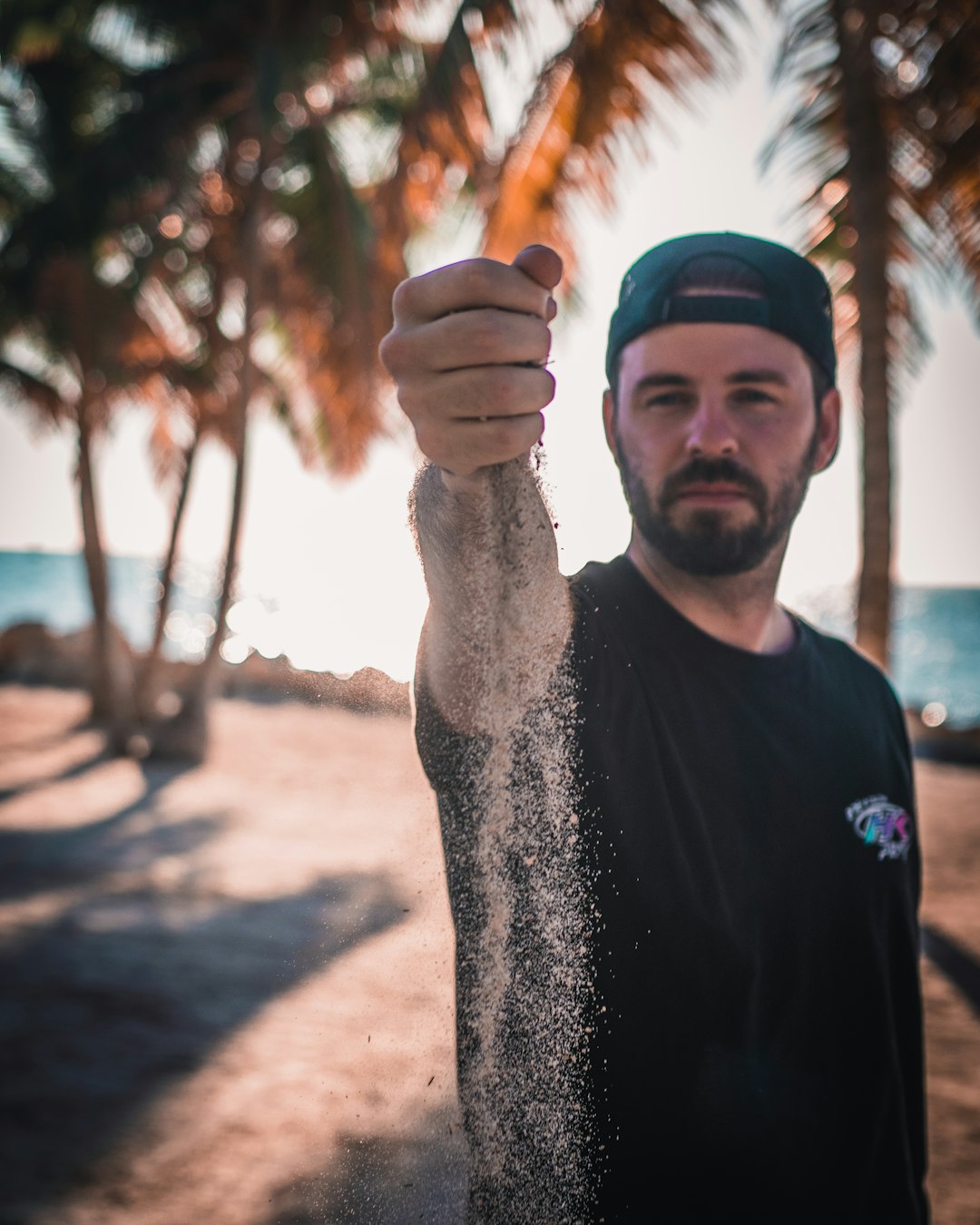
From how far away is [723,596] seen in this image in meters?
1.27

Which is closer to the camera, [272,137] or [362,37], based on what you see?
[362,37]

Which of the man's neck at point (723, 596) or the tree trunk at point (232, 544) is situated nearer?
the man's neck at point (723, 596)

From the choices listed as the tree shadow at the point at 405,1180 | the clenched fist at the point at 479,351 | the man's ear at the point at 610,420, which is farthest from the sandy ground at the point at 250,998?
the man's ear at the point at 610,420

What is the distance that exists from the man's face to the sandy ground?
491 mm

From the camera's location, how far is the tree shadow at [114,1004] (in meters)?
2.54

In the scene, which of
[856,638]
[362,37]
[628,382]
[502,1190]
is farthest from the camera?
[362,37]

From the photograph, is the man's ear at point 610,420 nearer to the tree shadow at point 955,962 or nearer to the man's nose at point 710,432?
the man's nose at point 710,432

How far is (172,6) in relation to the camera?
23.9 feet

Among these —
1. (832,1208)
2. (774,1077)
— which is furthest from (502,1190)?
(832,1208)

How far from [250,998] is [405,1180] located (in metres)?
2.80

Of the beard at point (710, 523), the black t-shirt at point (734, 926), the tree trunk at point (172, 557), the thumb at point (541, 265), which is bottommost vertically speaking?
the black t-shirt at point (734, 926)

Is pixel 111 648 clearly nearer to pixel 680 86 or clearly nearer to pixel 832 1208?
pixel 680 86

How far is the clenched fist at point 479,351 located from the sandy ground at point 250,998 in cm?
41

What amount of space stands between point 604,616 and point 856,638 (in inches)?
120
